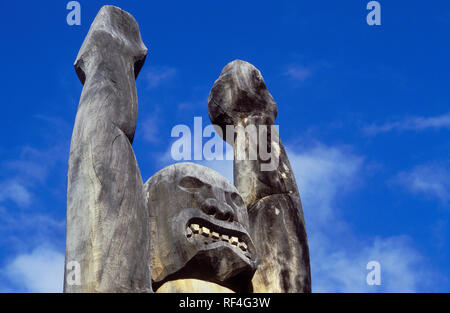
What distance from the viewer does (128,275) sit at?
663 centimetres

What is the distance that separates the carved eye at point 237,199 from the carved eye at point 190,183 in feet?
1.20

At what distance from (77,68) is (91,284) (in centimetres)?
224

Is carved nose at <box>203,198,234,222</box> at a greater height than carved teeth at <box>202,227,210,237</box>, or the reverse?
carved nose at <box>203,198,234,222</box>

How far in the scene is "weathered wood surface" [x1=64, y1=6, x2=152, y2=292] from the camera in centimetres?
661

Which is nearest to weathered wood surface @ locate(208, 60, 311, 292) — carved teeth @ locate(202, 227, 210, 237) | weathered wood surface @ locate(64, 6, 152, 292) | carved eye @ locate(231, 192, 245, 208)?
carved eye @ locate(231, 192, 245, 208)

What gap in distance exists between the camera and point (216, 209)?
7914mm

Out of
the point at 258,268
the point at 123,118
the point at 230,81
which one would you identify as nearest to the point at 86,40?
the point at 123,118

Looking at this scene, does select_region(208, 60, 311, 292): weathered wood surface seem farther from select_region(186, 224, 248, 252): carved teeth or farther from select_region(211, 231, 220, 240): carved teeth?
select_region(211, 231, 220, 240): carved teeth

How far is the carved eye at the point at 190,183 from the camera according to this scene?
8031mm

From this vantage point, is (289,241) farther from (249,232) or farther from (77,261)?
(77,261)

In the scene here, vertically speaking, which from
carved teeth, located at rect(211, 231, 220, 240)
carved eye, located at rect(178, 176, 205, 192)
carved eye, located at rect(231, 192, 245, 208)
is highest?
carved eye, located at rect(178, 176, 205, 192)

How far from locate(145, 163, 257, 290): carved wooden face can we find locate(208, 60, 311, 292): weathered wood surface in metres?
0.45

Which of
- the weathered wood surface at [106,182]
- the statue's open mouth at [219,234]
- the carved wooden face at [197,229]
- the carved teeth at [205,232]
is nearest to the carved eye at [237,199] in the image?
the carved wooden face at [197,229]

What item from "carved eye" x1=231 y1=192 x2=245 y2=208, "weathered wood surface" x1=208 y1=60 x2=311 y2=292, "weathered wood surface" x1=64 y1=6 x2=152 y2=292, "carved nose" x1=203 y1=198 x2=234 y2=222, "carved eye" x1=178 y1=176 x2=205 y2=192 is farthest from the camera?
"weathered wood surface" x1=208 y1=60 x2=311 y2=292
